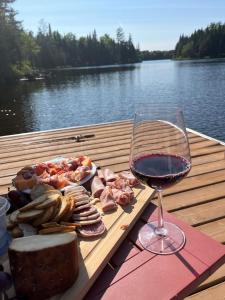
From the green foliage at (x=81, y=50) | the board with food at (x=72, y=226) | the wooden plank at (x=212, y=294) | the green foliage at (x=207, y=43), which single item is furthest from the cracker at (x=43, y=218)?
the green foliage at (x=207, y=43)

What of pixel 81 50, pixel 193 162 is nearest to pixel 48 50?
pixel 81 50

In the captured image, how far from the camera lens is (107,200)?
2.00 metres

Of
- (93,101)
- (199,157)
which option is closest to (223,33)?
(93,101)

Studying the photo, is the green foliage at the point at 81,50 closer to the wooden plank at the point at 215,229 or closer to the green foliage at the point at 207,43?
the green foliage at the point at 207,43

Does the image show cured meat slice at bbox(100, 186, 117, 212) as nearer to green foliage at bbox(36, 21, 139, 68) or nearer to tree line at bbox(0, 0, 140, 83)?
tree line at bbox(0, 0, 140, 83)

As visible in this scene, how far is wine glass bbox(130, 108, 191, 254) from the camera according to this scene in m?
1.51

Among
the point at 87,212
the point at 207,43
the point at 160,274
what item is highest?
Result: the point at 207,43

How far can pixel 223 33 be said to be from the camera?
99188mm

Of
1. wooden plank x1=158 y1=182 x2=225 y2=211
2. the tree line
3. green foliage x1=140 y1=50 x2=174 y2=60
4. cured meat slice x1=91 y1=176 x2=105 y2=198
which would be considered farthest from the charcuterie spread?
green foliage x1=140 y1=50 x2=174 y2=60

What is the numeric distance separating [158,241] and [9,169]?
10.3ft

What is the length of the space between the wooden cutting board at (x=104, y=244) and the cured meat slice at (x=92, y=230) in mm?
28

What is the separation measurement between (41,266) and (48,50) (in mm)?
90153

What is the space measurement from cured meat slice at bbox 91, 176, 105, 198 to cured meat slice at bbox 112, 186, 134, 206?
10 centimetres

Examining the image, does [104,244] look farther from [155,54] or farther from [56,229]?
[155,54]
